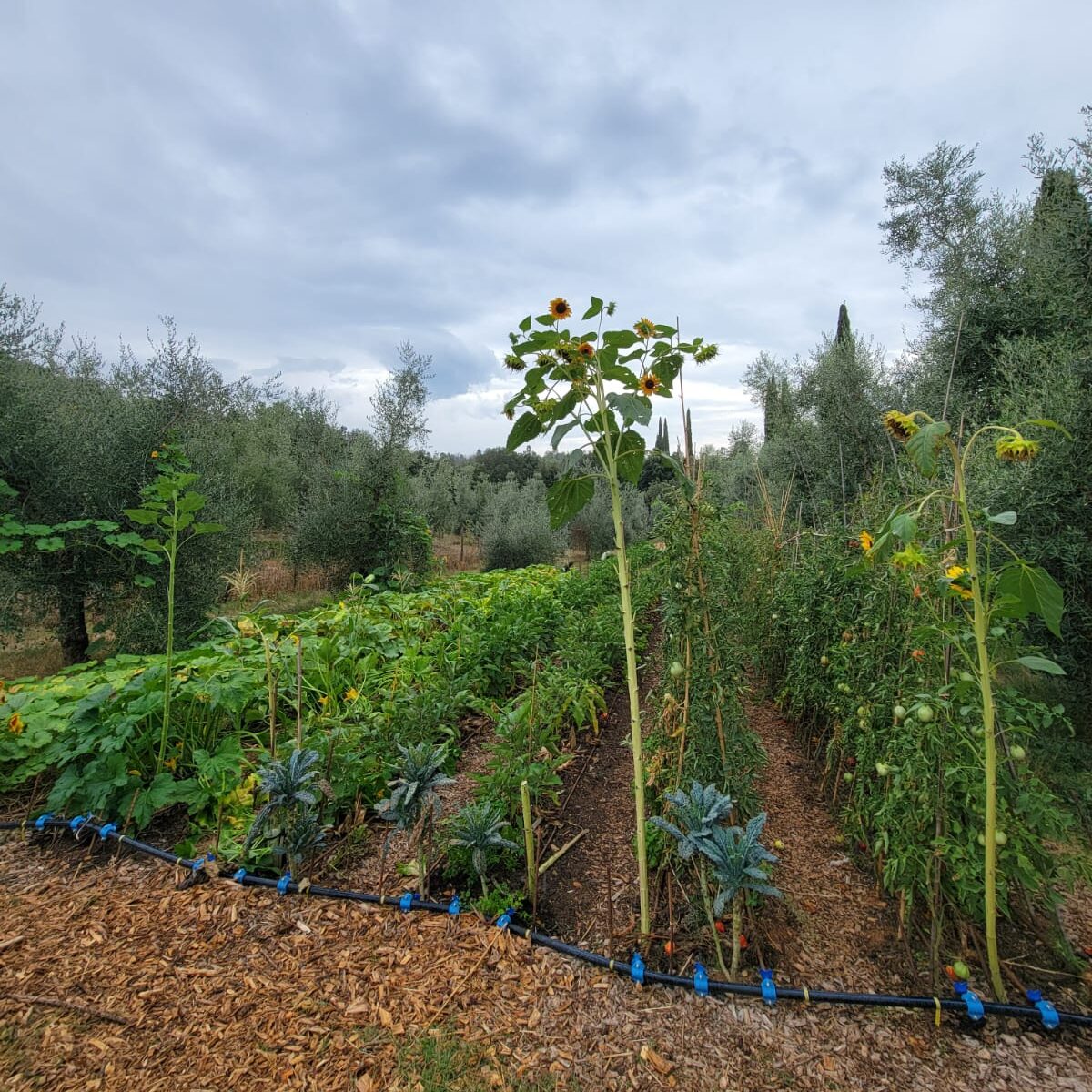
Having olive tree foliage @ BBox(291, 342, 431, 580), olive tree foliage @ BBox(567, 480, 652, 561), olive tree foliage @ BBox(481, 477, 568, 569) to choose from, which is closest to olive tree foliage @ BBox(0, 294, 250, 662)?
olive tree foliage @ BBox(291, 342, 431, 580)

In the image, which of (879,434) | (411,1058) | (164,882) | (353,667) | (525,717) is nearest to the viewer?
(411,1058)

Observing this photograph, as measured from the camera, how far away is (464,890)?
1.82 metres

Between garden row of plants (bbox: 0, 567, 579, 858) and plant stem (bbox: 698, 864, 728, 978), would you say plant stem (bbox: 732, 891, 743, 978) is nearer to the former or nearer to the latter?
plant stem (bbox: 698, 864, 728, 978)

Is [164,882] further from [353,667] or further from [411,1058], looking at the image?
[353,667]

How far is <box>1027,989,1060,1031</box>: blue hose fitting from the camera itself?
130cm

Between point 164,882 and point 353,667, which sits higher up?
point 353,667

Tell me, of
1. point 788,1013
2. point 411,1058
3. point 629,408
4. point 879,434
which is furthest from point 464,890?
point 879,434

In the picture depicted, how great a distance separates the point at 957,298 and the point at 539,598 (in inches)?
254

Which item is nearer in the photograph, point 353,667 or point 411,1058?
point 411,1058

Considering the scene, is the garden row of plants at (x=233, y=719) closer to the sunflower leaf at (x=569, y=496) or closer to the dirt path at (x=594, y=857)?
the dirt path at (x=594, y=857)

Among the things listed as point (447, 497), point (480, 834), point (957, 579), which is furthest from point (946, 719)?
point (447, 497)

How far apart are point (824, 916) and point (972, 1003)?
467 millimetres

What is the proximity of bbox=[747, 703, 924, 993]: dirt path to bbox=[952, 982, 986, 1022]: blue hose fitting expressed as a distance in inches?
4.2

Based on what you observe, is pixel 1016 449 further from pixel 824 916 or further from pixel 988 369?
pixel 988 369
